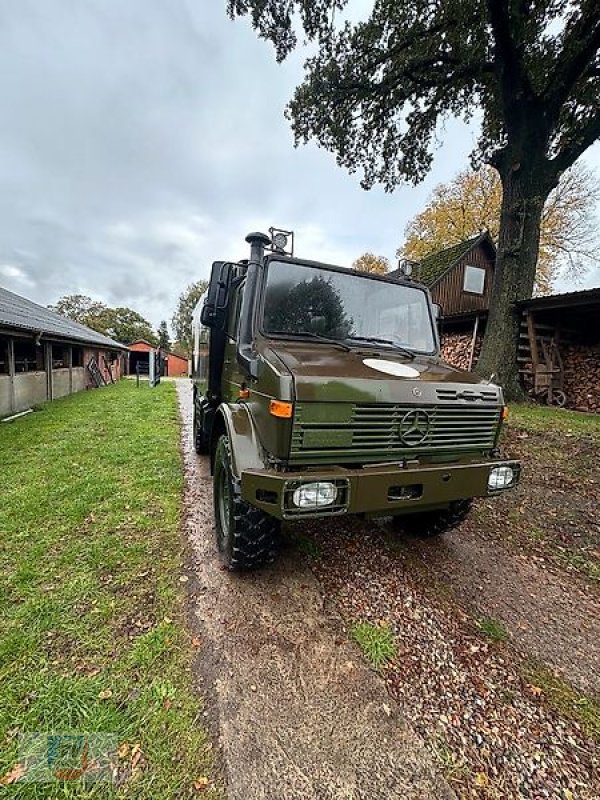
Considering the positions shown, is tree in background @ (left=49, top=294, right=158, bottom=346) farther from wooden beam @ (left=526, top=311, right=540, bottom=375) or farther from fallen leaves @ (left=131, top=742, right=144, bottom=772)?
fallen leaves @ (left=131, top=742, right=144, bottom=772)

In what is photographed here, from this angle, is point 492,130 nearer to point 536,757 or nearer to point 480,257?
point 480,257

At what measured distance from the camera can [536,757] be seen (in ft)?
5.15

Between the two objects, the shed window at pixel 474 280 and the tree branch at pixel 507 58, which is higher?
the tree branch at pixel 507 58

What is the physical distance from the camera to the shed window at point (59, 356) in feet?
44.5

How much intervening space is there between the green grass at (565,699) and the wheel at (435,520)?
1133 mm

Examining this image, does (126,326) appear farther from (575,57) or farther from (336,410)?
(336,410)

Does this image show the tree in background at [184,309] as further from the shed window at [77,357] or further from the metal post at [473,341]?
the metal post at [473,341]

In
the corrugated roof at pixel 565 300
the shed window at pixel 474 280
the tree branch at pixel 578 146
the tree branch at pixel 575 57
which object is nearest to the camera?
the tree branch at pixel 575 57

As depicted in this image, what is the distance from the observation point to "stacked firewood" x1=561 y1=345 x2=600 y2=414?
9.49 m

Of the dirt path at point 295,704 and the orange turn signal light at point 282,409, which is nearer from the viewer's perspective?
the dirt path at point 295,704

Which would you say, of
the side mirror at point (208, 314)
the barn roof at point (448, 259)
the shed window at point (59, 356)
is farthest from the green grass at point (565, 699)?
the barn roof at point (448, 259)

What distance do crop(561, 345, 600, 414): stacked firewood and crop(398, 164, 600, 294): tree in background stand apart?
42.9 feet

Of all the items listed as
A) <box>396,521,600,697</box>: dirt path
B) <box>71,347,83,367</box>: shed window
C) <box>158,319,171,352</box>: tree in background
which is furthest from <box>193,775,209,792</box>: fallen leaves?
<box>158,319,171,352</box>: tree in background

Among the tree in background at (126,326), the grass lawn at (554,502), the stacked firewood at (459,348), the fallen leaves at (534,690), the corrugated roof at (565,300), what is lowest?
the fallen leaves at (534,690)
